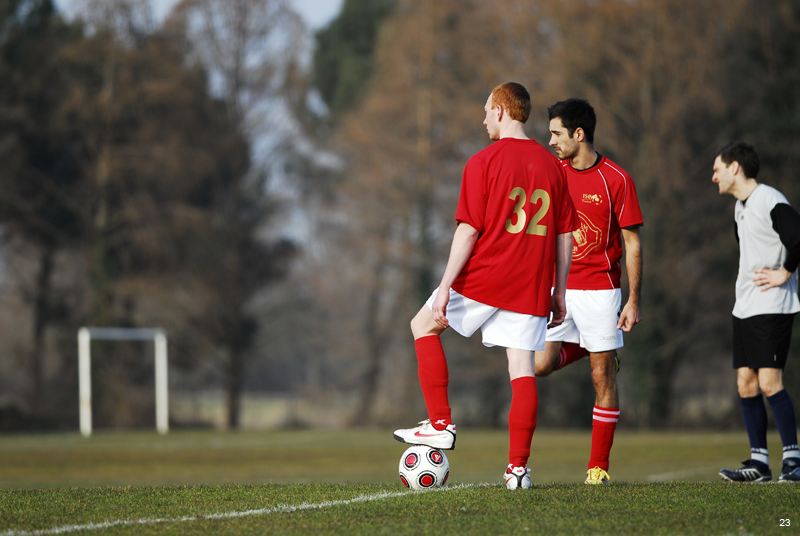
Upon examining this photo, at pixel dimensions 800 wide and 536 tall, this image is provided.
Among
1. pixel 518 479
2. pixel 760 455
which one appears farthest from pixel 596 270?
pixel 760 455

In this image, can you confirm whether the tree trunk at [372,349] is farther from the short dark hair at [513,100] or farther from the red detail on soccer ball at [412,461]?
the short dark hair at [513,100]

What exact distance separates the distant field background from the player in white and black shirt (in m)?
2.22

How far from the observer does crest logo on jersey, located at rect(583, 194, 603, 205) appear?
5520 millimetres

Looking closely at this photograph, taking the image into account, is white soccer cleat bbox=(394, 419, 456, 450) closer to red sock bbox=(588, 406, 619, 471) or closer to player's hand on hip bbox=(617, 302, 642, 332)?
red sock bbox=(588, 406, 619, 471)

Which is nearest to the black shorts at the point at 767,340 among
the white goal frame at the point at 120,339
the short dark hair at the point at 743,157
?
the short dark hair at the point at 743,157

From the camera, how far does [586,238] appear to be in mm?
5574

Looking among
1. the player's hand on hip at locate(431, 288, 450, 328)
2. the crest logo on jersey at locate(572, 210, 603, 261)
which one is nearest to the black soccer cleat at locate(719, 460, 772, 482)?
the crest logo on jersey at locate(572, 210, 603, 261)

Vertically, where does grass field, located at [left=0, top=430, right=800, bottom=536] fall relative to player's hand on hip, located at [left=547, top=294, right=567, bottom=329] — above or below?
below

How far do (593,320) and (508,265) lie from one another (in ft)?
3.21

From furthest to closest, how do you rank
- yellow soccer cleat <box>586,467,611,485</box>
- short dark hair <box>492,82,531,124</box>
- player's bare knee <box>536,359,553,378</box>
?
player's bare knee <box>536,359,553,378</box> → yellow soccer cleat <box>586,467,611,485</box> → short dark hair <box>492,82,531,124</box>

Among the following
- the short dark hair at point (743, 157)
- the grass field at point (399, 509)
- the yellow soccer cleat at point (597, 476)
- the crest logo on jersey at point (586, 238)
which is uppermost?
the short dark hair at point (743, 157)

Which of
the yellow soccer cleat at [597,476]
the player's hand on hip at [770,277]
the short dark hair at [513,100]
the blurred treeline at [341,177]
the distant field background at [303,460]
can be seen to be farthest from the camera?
the blurred treeline at [341,177]

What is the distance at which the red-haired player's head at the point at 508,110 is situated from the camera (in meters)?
4.86

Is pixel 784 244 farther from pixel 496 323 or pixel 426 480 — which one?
pixel 426 480
